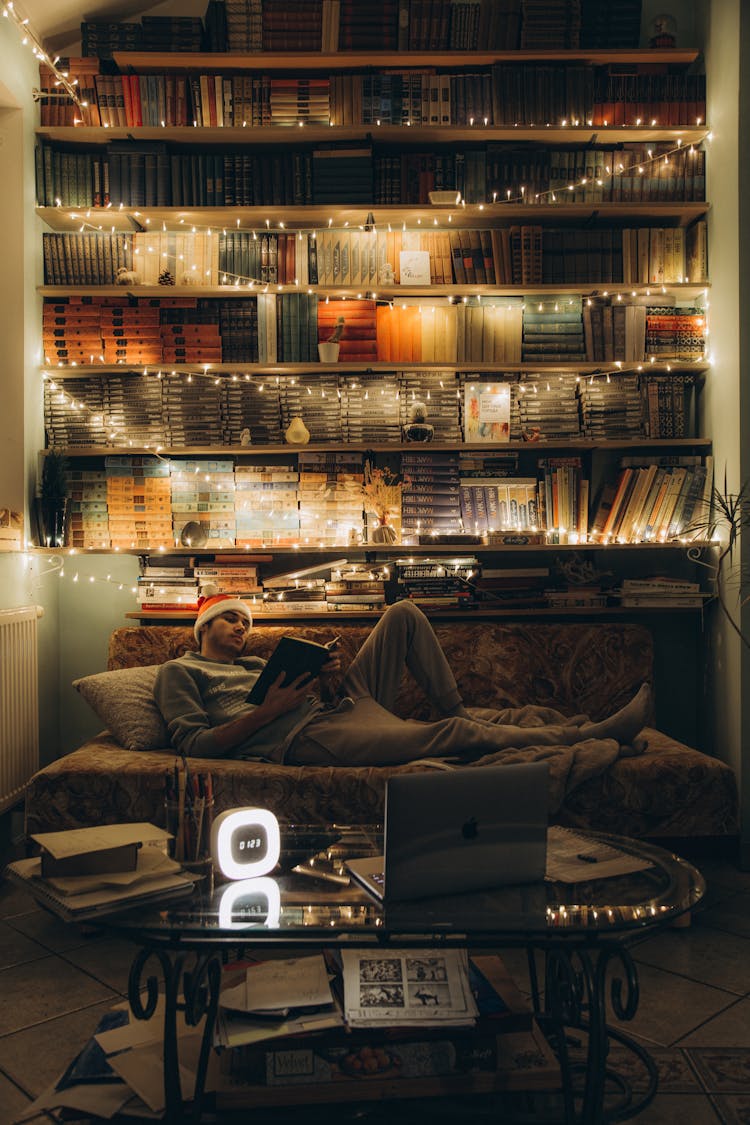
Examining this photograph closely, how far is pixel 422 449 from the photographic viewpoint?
356 centimetres

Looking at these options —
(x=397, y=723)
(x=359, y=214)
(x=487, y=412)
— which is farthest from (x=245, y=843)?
(x=359, y=214)

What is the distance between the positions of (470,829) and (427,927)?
160mm

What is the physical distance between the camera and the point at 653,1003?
1.97 metres

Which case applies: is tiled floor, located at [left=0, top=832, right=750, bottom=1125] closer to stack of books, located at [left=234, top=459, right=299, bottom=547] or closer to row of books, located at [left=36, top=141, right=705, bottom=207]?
stack of books, located at [left=234, top=459, right=299, bottom=547]

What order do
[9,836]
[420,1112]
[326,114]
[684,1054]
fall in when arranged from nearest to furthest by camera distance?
[420,1112]
[684,1054]
[9,836]
[326,114]

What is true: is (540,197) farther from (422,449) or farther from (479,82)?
(422,449)

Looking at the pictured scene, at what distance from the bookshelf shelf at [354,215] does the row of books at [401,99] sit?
0.32m

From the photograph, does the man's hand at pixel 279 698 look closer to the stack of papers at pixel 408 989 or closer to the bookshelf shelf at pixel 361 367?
the stack of papers at pixel 408 989

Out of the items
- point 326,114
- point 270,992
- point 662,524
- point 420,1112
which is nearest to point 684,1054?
point 420,1112

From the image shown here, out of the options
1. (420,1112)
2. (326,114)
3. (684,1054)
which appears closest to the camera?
(420,1112)

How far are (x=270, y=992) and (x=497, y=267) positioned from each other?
2.81 meters

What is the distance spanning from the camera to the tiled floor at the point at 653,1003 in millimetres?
1630

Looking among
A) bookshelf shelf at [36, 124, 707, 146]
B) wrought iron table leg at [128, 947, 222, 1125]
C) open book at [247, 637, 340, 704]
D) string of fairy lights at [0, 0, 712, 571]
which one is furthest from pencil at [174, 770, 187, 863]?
bookshelf shelf at [36, 124, 707, 146]

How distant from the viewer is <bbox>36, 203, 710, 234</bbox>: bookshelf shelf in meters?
3.45
